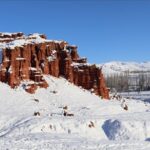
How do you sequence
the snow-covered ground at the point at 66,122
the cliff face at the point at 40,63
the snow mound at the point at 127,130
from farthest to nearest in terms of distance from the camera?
the cliff face at the point at 40,63 < the snow mound at the point at 127,130 < the snow-covered ground at the point at 66,122

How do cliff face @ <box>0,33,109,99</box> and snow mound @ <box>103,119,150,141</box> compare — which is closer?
snow mound @ <box>103,119,150,141</box>

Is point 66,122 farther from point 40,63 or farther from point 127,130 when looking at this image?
point 40,63

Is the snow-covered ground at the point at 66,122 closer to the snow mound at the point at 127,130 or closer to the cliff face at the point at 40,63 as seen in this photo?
the snow mound at the point at 127,130

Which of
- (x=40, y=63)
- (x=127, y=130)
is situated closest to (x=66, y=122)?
(x=127, y=130)

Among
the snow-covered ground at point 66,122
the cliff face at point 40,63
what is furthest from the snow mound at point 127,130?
the cliff face at point 40,63

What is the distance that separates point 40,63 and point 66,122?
114 feet

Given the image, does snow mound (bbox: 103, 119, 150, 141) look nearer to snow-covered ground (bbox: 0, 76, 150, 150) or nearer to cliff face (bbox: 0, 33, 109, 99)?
snow-covered ground (bbox: 0, 76, 150, 150)

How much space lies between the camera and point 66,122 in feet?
160

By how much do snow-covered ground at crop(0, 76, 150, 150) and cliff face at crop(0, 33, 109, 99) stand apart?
217 cm

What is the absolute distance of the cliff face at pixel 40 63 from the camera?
7581 centimetres

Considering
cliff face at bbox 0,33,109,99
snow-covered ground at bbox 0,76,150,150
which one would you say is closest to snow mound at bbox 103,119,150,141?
snow-covered ground at bbox 0,76,150,150

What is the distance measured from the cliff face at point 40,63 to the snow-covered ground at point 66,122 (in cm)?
217

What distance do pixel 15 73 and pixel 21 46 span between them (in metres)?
5.63

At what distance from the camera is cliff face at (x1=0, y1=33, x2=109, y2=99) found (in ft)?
249
